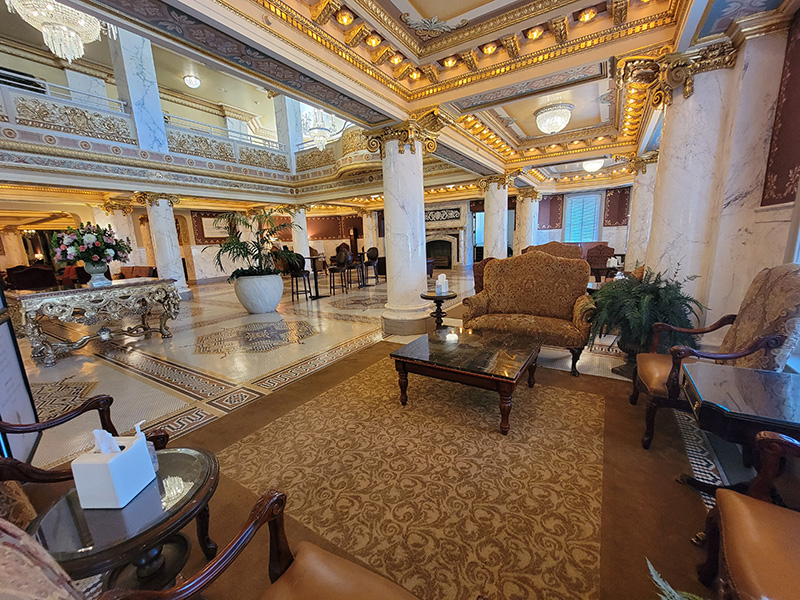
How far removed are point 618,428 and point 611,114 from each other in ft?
18.9

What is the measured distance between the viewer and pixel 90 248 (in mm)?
3871

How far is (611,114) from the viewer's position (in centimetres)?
539

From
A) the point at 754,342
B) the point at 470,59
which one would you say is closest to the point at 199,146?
the point at 470,59

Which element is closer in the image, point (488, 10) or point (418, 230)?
point (488, 10)

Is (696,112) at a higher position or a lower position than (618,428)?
higher

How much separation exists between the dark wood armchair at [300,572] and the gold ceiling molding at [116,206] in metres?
11.1

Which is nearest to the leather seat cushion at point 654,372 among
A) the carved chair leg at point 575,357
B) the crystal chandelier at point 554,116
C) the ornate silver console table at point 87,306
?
the carved chair leg at point 575,357

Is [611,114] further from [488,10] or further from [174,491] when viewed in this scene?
[174,491]

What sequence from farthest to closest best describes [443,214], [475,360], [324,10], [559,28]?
[443,214] < [559,28] < [324,10] < [475,360]

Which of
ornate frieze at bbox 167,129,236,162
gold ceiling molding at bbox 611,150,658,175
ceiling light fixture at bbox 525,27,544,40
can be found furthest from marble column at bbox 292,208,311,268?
gold ceiling molding at bbox 611,150,658,175

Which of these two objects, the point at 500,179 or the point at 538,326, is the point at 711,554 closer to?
the point at 538,326

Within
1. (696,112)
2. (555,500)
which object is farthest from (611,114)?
Result: (555,500)

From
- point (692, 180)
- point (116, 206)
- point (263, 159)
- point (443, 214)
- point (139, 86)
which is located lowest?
point (692, 180)

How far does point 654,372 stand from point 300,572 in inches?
87.7
